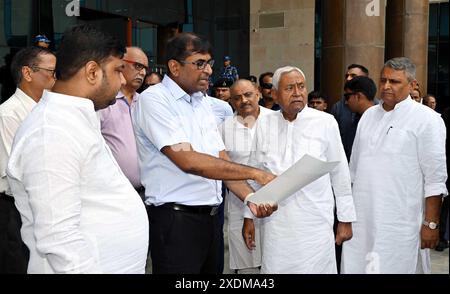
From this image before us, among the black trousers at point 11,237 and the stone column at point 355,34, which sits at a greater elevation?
the stone column at point 355,34

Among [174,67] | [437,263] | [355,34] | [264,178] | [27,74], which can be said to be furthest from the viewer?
[355,34]

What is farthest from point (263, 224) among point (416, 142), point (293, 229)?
point (416, 142)

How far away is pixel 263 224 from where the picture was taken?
3756 mm

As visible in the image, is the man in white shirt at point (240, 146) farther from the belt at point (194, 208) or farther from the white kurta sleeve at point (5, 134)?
the white kurta sleeve at point (5, 134)

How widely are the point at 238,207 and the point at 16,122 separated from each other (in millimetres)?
2458

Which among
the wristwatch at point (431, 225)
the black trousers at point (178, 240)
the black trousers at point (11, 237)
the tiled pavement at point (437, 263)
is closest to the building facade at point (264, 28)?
the tiled pavement at point (437, 263)

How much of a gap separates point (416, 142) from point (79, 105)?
2.65 metres

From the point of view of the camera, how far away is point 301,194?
11.8 feet

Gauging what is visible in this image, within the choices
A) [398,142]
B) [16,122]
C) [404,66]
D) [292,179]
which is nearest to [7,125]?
[16,122]

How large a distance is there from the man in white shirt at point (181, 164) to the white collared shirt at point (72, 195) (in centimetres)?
75

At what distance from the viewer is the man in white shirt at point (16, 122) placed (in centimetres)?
324

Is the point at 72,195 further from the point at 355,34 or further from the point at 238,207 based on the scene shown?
the point at 355,34
